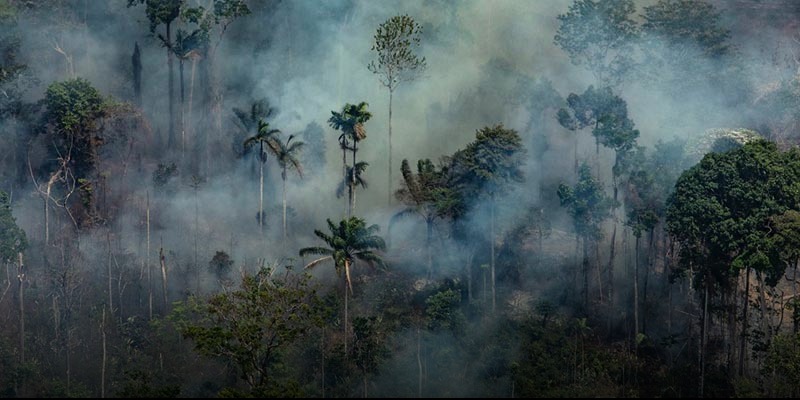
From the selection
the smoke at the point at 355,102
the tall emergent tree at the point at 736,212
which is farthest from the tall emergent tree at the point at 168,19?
the tall emergent tree at the point at 736,212

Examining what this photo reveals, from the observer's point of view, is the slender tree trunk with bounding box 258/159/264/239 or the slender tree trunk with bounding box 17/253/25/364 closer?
the slender tree trunk with bounding box 17/253/25/364

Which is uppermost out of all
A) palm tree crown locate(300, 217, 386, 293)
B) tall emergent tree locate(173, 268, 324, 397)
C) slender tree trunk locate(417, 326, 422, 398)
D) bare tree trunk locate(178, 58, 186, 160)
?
bare tree trunk locate(178, 58, 186, 160)

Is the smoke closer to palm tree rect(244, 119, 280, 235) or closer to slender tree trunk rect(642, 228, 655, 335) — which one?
palm tree rect(244, 119, 280, 235)

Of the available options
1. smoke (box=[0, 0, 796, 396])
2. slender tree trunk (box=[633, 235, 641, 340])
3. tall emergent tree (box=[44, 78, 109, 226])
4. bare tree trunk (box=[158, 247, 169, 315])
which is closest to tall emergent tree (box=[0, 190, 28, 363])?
bare tree trunk (box=[158, 247, 169, 315])

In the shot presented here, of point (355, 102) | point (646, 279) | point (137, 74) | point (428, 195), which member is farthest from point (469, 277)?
point (137, 74)

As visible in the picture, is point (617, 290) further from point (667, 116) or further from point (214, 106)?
point (214, 106)

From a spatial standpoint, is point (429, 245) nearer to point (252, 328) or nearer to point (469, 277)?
point (469, 277)
